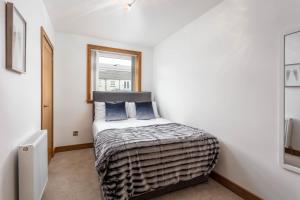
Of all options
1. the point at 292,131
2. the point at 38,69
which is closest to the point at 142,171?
the point at 292,131

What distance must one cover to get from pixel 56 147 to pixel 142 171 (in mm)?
2350

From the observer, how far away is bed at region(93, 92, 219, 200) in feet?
4.96

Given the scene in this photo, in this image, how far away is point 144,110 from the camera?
133 inches

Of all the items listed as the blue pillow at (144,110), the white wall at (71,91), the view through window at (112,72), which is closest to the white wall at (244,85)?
the blue pillow at (144,110)

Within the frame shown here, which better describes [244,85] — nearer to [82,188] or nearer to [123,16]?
[123,16]

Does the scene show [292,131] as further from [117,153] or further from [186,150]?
[117,153]

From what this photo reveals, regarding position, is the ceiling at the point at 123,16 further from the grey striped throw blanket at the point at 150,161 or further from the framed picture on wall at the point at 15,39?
the grey striped throw blanket at the point at 150,161

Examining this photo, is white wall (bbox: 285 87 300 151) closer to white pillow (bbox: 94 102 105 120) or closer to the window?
white pillow (bbox: 94 102 105 120)

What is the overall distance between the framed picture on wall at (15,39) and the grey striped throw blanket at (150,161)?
107 cm

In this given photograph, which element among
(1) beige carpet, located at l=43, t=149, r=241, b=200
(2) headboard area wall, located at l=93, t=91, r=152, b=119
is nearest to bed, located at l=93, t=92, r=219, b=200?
(1) beige carpet, located at l=43, t=149, r=241, b=200

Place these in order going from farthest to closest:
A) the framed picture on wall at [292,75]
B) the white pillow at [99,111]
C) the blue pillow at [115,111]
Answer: the white pillow at [99,111] → the blue pillow at [115,111] → the framed picture on wall at [292,75]

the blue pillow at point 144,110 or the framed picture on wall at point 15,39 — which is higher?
the framed picture on wall at point 15,39

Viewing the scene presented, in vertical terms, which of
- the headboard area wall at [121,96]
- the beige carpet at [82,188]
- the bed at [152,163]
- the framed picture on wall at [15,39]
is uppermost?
the framed picture on wall at [15,39]

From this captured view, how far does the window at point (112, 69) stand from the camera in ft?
11.5
